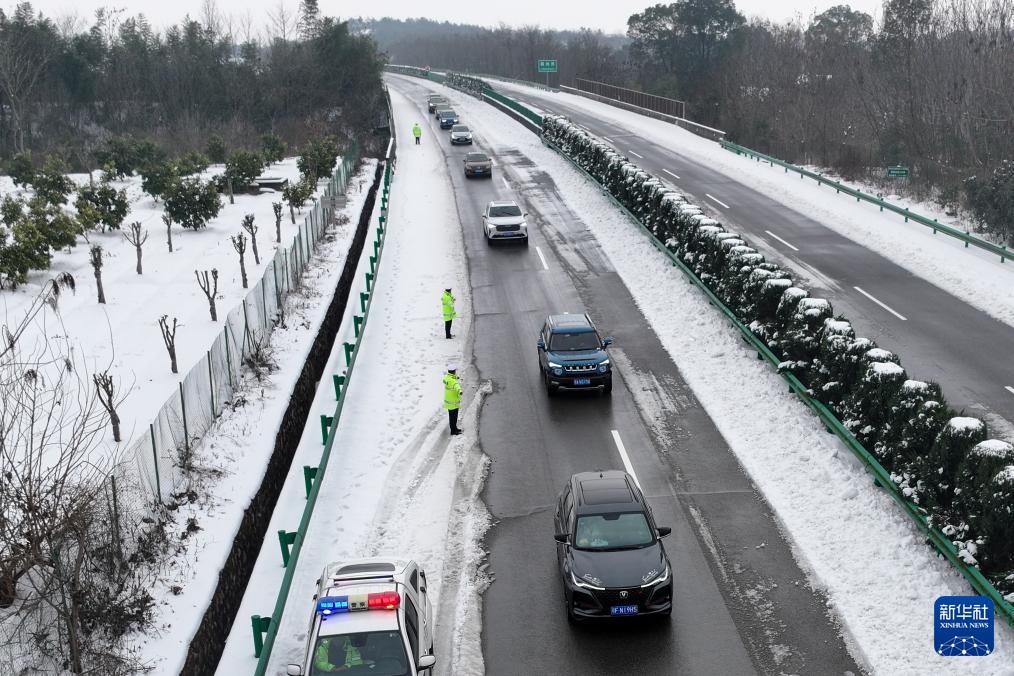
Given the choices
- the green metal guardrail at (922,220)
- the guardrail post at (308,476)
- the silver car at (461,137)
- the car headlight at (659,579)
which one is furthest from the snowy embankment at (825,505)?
the silver car at (461,137)

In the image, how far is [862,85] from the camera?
69.4 m

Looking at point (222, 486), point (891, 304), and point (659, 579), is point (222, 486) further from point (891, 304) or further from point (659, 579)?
point (891, 304)

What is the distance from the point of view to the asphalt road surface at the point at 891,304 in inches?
855

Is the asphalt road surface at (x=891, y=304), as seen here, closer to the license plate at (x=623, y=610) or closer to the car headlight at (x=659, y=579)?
the car headlight at (x=659, y=579)

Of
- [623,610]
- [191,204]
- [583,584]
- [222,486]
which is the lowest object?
[222,486]

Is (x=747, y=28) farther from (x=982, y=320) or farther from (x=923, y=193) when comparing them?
(x=982, y=320)

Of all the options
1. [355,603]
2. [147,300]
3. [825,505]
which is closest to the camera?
[355,603]

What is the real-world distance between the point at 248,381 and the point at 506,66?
172578 millimetres

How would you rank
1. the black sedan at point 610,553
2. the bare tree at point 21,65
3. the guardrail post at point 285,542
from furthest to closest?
the bare tree at point 21,65 → the guardrail post at point 285,542 → the black sedan at point 610,553

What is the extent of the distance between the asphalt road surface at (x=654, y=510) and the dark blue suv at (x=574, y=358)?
49cm

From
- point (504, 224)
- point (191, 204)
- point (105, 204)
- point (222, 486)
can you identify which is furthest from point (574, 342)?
point (105, 204)

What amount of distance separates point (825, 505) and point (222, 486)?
11099 millimetres

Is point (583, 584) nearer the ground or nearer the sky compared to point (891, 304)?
nearer the ground

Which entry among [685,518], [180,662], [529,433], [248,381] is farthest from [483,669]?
[248,381]
